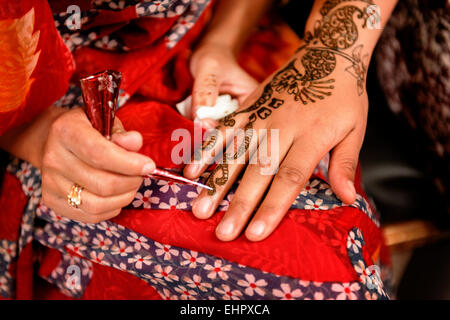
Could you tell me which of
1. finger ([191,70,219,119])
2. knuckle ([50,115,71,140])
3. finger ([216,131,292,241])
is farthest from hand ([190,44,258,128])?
knuckle ([50,115,71,140])

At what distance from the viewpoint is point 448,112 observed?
0.69 m

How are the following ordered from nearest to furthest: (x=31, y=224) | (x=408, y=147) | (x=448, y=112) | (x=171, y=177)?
(x=171, y=177)
(x=31, y=224)
(x=448, y=112)
(x=408, y=147)

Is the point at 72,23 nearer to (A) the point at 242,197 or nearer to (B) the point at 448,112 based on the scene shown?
(A) the point at 242,197

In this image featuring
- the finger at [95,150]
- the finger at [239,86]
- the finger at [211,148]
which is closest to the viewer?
the finger at [95,150]

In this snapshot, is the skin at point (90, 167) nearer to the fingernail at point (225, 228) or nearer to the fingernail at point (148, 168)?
the fingernail at point (148, 168)

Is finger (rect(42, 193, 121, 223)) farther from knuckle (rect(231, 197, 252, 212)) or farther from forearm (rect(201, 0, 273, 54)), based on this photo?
forearm (rect(201, 0, 273, 54))

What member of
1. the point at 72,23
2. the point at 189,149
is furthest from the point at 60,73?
the point at 189,149

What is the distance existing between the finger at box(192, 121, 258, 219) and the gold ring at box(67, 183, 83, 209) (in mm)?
144

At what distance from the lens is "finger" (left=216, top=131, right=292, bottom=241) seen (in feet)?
1.46

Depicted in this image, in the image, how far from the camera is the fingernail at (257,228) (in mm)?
437

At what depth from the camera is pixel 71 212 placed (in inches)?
18.6

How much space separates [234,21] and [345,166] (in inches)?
17.1

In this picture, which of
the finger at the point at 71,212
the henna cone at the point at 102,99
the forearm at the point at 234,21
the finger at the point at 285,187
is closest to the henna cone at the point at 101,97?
the henna cone at the point at 102,99
